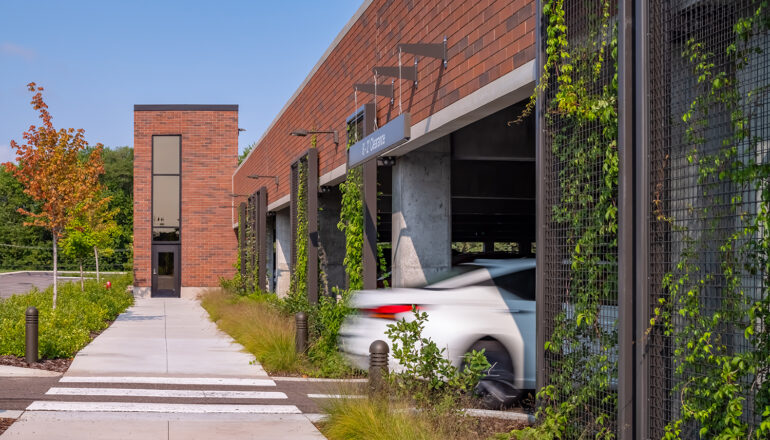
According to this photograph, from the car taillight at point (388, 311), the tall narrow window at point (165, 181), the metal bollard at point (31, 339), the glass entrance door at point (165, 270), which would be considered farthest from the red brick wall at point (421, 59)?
the glass entrance door at point (165, 270)

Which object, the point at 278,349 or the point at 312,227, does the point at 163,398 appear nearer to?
the point at 278,349

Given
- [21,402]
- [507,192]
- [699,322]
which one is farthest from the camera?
[507,192]

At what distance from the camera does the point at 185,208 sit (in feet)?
134

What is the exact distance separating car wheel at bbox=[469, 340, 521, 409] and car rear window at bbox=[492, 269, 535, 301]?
2.58ft

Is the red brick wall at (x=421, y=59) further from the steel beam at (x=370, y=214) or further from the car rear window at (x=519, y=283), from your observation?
the car rear window at (x=519, y=283)

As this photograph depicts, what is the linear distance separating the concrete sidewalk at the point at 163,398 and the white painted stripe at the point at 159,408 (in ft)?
0.04

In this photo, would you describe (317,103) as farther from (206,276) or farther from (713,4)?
(206,276)

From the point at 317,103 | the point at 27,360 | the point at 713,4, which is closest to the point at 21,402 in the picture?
the point at 27,360

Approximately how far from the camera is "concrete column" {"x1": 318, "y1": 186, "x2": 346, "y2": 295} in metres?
20.8

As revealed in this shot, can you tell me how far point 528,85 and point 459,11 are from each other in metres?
2.48

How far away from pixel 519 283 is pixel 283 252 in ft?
59.0

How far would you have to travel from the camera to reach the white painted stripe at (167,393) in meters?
10.5

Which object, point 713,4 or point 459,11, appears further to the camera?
point 459,11

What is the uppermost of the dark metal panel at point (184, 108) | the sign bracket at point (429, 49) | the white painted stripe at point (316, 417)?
the dark metal panel at point (184, 108)
